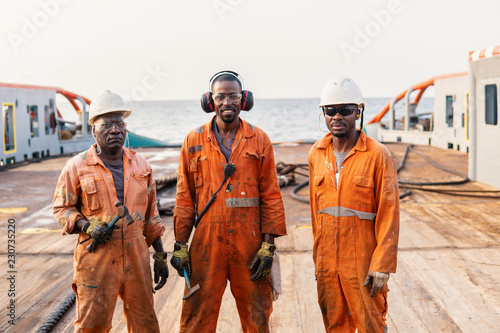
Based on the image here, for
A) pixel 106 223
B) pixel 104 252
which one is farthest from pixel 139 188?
pixel 104 252

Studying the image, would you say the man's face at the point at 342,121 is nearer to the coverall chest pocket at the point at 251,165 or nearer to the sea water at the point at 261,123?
the coverall chest pocket at the point at 251,165

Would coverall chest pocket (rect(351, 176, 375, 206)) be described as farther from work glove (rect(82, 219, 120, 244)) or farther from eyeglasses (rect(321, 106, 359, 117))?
work glove (rect(82, 219, 120, 244))

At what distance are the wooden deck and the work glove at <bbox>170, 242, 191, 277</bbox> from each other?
0.87m

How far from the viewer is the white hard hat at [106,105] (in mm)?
2893

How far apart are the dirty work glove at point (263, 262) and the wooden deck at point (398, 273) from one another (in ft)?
Result: 2.74

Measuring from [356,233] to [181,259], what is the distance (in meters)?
1.09

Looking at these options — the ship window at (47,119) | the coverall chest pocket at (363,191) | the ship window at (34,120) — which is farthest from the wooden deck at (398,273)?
the ship window at (47,119)

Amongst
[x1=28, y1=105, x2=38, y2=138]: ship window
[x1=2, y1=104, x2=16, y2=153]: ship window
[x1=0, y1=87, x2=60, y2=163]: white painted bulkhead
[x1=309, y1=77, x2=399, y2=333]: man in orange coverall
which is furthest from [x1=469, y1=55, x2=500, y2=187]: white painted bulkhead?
[x1=28, y1=105, x2=38, y2=138]: ship window

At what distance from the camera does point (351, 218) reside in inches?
112

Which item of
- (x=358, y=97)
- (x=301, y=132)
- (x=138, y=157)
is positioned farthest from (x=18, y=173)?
(x=301, y=132)

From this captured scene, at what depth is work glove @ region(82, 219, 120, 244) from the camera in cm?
273

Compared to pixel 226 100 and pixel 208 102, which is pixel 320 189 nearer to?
pixel 226 100

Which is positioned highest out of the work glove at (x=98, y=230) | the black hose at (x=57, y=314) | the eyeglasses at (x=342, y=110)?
the eyeglasses at (x=342, y=110)

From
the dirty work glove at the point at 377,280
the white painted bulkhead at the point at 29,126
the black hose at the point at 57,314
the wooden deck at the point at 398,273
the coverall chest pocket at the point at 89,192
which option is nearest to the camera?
the dirty work glove at the point at 377,280
